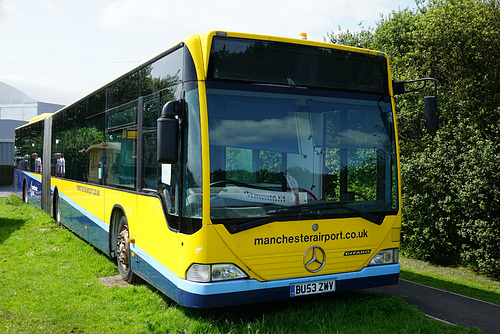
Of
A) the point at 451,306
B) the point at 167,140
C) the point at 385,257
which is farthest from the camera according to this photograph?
the point at 451,306

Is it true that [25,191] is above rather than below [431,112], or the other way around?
below

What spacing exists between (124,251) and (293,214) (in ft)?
10.8

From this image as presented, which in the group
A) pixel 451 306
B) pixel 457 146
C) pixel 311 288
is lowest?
pixel 451 306

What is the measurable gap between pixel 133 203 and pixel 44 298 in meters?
1.69

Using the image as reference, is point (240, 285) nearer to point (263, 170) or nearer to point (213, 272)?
point (213, 272)

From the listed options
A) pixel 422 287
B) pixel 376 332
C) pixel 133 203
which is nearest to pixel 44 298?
pixel 133 203

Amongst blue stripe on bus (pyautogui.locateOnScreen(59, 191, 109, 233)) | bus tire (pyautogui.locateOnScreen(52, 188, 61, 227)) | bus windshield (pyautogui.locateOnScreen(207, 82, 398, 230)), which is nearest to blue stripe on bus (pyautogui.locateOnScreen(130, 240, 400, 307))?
bus windshield (pyautogui.locateOnScreen(207, 82, 398, 230))

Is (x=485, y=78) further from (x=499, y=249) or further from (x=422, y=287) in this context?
(x=422, y=287)

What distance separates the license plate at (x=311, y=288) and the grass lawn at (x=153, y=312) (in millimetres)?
337

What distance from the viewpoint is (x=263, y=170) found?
5391 millimetres

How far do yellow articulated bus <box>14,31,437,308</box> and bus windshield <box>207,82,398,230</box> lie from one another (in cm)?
1

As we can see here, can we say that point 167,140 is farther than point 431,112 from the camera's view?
No

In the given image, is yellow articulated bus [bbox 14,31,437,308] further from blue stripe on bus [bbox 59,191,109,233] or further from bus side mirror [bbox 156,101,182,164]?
blue stripe on bus [bbox 59,191,109,233]

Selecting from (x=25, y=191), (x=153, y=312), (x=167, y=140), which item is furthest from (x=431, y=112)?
(x=25, y=191)
